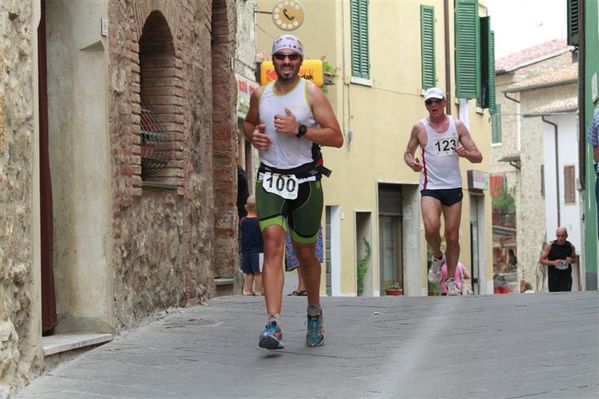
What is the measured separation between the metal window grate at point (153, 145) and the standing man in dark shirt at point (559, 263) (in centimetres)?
1331

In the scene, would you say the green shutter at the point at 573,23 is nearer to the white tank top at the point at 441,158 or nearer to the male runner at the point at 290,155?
the white tank top at the point at 441,158

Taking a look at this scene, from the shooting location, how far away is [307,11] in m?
31.3

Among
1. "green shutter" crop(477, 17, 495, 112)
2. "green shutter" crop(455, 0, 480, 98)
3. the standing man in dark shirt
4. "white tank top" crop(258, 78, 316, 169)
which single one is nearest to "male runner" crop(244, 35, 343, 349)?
"white tank top" crop(258, 78, 316, 169)

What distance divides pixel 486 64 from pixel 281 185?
29.7 m

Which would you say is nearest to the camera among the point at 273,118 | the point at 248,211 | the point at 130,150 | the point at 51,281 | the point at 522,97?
the point at 273,118

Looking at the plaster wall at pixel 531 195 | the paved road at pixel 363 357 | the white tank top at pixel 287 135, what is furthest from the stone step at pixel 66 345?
the plaster wall at pixel 531 195

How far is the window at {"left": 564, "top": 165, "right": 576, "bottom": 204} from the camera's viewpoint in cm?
4828

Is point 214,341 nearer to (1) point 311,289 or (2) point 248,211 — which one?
(1) point 311,289

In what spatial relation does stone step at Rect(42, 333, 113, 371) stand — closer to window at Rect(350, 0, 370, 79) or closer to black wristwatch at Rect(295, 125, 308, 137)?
black wristwatch at Rect(295, 125, 308, 137)

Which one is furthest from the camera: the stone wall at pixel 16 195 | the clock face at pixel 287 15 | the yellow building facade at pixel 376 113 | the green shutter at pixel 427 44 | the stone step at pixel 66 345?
the green shutter at pixel 427 44

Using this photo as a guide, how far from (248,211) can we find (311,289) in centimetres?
823

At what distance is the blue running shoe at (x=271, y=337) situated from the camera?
9125 millimetres

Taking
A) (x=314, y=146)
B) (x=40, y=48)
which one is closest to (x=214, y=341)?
(x=314, y=146)

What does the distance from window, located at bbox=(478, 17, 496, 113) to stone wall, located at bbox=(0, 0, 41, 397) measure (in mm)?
30250
